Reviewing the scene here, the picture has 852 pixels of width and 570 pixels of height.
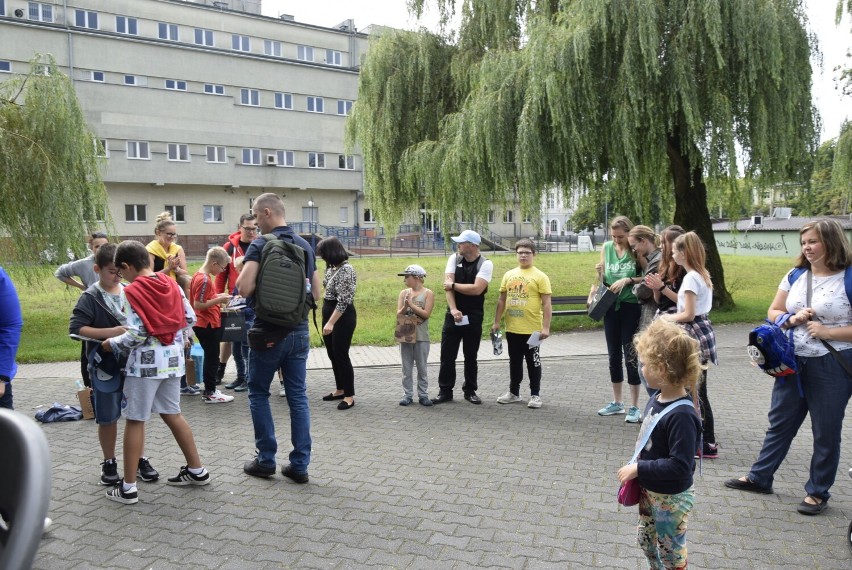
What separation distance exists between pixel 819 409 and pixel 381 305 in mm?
13199

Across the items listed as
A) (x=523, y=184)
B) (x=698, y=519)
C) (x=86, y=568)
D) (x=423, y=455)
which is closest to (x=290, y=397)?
(x=423, y=455)

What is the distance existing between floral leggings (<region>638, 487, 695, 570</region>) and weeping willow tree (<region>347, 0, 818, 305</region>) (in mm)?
9967

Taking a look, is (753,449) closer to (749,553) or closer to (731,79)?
(749,553)

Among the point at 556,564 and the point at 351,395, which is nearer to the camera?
the point at 556,564

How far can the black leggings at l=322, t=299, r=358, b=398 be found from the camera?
296 inches

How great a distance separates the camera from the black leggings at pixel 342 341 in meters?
7.52

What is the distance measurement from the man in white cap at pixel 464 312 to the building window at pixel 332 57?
4906 centimetres

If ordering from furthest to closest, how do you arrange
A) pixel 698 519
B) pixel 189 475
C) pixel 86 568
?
pixel 189 475 → pixel 698 519 → pixel 86 568

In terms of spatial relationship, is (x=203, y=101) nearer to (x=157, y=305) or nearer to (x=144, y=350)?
(x=157, y=305)

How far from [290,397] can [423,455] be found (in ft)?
4.47

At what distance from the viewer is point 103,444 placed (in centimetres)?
510

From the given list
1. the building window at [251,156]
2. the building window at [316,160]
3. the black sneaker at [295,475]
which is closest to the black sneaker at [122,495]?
the black sneaker at [295,475]

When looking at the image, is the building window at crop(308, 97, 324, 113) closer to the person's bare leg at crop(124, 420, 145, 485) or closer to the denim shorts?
the denim shorts

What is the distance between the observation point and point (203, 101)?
4703cm
